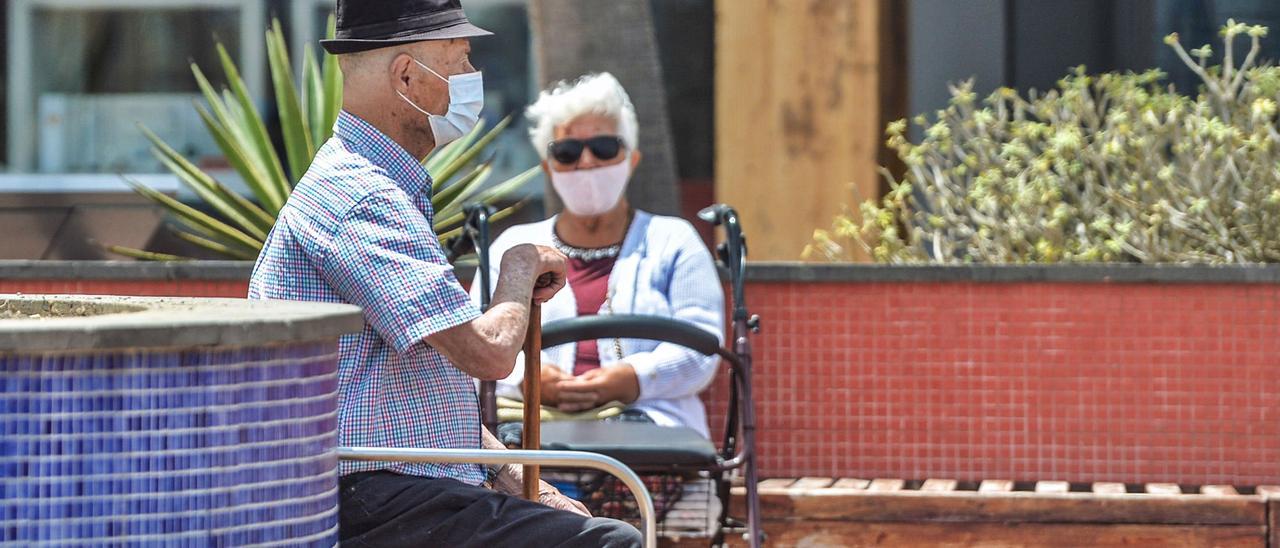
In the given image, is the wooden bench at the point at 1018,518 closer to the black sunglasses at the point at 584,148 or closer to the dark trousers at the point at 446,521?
the black sunglasses at the point at 584,148

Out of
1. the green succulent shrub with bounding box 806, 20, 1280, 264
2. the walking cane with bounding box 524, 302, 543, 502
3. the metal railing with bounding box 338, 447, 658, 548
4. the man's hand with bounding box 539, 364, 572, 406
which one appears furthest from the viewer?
the green succulent shrub with bounding box 806, 20, 1280, 264

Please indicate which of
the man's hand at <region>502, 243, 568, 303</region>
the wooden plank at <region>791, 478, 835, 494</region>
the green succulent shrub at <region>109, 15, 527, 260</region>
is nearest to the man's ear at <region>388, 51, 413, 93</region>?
the man's hand at <region>502, 243, 568, 303</region>

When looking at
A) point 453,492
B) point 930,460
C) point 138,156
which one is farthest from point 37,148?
point 453,492

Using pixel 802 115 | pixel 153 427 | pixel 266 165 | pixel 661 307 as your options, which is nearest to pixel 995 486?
pixel 661 307

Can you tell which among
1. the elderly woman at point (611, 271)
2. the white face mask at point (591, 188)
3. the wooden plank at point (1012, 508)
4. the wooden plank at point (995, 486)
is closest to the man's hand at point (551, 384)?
the elderly woman at point (611, 271)

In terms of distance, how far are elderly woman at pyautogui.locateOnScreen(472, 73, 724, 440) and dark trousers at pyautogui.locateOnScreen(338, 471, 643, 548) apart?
1908mm

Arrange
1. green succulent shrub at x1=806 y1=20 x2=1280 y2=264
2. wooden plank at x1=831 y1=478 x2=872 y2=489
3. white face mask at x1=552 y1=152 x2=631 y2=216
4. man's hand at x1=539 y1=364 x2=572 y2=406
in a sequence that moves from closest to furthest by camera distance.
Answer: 1. man's hand at x1=539 y1=364 x2=572 y2=406
2. white face mask at x1=552 y1=152 x2=631 y2=216
3. wooden plank at x1=831 y1=478 x2=872 y2=489
4. green succulent shrub at x1=806 y1=20 x2=1280 y2=264

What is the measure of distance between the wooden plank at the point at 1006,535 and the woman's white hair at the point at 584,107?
4.12 feet

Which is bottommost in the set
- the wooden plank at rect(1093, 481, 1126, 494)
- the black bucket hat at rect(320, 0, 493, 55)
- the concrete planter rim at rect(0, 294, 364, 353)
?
the wooden plank at rect(1093, 481, 1126, 494)

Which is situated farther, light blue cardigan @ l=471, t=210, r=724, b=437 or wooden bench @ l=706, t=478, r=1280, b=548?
wooden bench @ l=706, t=478, r=1280, b=548

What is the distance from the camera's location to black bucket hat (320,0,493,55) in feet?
10.8

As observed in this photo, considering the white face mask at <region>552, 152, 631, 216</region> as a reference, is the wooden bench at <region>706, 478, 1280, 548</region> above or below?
below

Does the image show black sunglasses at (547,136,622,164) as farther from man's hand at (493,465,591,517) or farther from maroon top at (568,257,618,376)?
man's hand at (493,465,591,517)

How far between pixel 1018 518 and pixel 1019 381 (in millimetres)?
537
